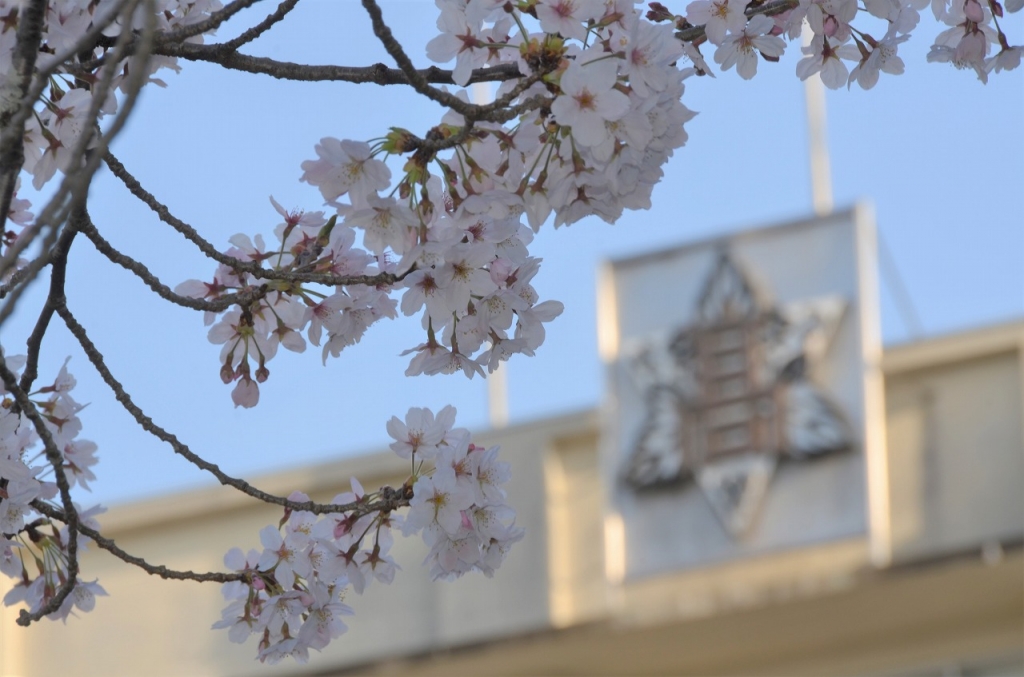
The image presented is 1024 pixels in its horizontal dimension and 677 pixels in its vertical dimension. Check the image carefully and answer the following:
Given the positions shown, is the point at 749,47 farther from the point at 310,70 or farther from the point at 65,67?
the point at 65,67

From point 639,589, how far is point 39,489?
7.27 m

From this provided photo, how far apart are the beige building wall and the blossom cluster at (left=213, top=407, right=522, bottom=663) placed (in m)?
Answer: 6.93

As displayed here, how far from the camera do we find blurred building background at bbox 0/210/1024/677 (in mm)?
9344

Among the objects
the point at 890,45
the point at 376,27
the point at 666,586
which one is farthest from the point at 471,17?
the point at 666,586

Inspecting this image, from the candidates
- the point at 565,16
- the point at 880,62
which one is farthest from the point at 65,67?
the point at 880,62

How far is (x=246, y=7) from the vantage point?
235 cm

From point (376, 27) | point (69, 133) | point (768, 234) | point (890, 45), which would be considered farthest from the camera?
point (768, 234)

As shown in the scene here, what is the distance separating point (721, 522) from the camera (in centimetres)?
949

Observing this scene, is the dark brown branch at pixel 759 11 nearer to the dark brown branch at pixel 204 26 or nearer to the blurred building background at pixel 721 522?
the dark brown branch at pixel 204 26

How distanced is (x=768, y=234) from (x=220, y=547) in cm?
393

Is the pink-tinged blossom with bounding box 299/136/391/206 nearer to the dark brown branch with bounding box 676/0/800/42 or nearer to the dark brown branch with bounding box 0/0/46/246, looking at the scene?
the dark brown branch with bounding box 0/0/46/246

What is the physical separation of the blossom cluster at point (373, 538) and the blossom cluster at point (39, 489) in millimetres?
307

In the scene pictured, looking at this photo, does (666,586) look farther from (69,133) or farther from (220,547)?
(69,133)

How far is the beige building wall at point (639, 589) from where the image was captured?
9320mm
